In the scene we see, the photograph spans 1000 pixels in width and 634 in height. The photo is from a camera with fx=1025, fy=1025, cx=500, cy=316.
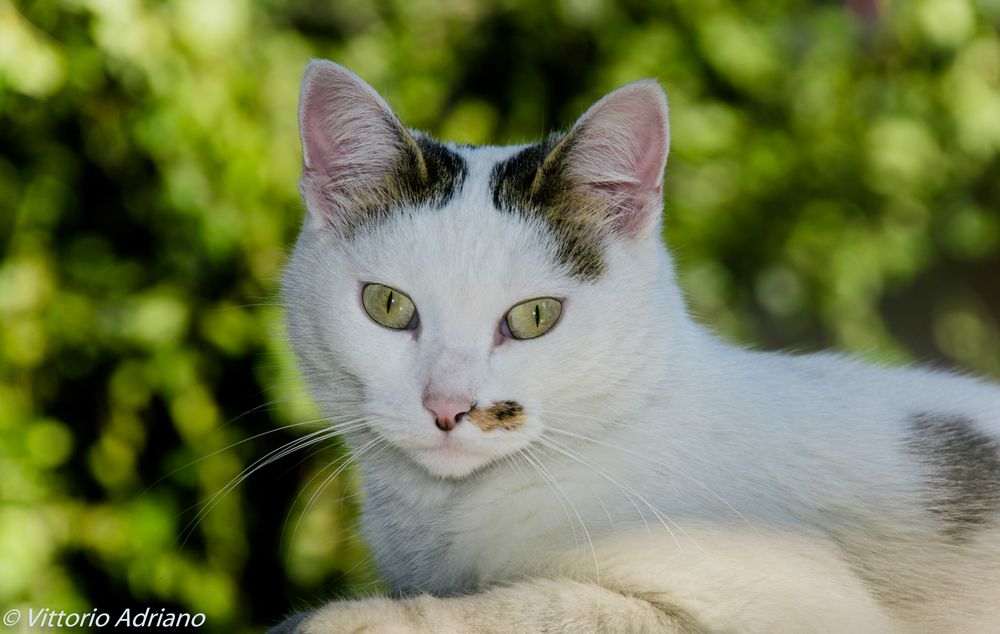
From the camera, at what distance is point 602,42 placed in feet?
10.4

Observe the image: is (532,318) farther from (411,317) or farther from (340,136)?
(340,136)

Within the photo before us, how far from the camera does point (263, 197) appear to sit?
2857mm

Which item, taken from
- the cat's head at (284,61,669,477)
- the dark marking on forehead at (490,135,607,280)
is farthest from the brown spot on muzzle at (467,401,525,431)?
the dark marking on forehead at (490,135,607,280)

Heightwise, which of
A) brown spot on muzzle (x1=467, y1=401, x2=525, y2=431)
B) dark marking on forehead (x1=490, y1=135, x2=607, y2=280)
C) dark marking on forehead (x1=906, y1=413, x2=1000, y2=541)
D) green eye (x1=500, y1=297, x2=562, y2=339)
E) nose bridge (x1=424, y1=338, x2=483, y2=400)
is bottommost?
dark marking on forehead (x1=906, y1=413, x2=1000, y2=541)

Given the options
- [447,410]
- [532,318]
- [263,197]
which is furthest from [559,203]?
[263,197]

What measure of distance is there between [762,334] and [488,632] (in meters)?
2.70

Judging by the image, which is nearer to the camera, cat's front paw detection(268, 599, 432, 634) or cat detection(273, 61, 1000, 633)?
cat's front paw detection(268, 599, 432, 634)

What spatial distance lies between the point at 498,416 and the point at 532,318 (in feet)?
0.62

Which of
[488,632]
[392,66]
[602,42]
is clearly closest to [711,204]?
[602,42]

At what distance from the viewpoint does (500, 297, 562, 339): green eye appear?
1.64 m

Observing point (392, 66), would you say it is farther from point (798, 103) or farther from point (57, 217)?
point (798, 103)

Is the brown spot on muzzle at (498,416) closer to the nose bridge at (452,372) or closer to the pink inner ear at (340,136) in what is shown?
the nose bridge at (452,372)

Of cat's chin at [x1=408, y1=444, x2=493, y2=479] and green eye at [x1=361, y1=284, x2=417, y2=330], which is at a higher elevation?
green eye at [x1=361, y1=284, x2=417, y2=330]

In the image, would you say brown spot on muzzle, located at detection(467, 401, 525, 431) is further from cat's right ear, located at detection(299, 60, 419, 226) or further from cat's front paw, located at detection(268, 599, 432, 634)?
cat's right ear, located at detection(299, 60, 419, 226)
